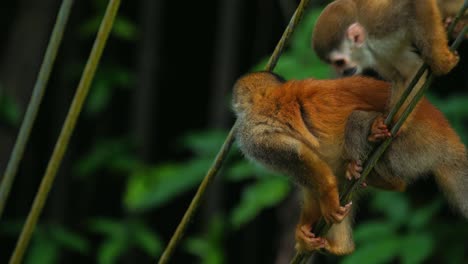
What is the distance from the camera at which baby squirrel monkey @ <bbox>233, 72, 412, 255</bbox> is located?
134 inches

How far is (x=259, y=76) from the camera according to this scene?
3799 mm

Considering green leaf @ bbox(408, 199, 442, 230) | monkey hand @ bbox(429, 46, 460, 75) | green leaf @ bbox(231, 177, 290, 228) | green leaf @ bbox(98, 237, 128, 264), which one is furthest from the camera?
green leaf @ bbox(98, 237, 128, 264)

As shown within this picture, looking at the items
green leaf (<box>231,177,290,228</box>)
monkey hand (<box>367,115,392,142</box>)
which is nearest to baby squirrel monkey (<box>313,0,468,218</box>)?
monkey hand (<box>367,115,392,142</box>)

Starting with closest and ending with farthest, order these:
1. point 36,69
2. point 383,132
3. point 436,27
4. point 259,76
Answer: point 383,132 → point 436,27 → point 259,76 → point 36,69

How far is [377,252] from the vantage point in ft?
14.7

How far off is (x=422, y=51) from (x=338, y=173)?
60 centimetres

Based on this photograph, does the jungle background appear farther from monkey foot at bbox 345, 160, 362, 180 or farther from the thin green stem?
the thin green stem

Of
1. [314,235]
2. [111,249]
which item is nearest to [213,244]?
[111,249]

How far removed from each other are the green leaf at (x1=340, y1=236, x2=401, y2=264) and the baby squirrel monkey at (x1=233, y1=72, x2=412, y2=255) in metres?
0.78

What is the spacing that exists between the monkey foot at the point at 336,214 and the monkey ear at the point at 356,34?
2.76 feet

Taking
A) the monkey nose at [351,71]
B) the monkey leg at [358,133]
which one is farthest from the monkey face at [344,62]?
the monkey leg at [358,133]

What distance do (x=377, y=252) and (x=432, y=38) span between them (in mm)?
1532

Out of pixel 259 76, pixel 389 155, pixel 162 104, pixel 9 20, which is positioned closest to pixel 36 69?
pixel 9 20

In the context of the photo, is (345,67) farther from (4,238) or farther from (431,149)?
(4,238)
